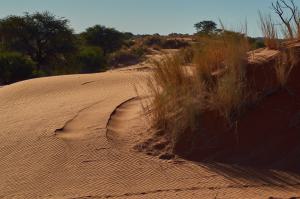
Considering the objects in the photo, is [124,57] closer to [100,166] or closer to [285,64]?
[285,64]

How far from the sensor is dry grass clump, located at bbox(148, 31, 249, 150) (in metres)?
7.21

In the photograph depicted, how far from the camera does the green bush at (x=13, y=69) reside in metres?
26.8

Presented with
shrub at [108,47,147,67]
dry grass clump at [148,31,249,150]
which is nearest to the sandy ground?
dry grass clump at [148,31,249,150]

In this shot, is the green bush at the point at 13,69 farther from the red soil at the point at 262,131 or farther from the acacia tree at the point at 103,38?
the red soil at the point at 262,131

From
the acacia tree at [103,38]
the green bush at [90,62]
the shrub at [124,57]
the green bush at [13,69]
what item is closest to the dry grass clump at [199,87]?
the green bush at [13,69]

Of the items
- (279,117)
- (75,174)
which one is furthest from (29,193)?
(279,117)

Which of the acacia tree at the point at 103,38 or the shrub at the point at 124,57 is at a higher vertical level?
the acacia tree at the point at 103,38

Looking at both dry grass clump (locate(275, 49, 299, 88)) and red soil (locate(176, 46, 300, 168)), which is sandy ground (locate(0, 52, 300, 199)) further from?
dry grass clump (locate(275, 49, 299, 88))

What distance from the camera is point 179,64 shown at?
27.3 feet

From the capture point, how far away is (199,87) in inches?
301

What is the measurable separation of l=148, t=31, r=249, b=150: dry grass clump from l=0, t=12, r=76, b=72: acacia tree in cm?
2469

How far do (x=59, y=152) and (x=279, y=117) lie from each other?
3059 millimetres

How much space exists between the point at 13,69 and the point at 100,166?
69.9 feet

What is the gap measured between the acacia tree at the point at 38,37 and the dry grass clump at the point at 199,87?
81.0 ft
